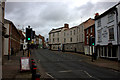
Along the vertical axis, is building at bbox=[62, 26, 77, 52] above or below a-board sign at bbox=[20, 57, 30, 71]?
above

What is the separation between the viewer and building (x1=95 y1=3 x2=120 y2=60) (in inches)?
893

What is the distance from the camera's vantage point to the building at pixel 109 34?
22.7 m

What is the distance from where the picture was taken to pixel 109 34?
2519 centimetres

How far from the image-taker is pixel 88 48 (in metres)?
37.0

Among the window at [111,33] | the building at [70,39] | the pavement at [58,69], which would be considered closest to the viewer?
the pavement at [58,69]

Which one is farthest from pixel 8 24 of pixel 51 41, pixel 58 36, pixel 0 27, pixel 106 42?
pixel 51 41

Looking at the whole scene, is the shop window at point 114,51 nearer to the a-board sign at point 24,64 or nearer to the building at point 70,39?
the a-board sign at point 24,64

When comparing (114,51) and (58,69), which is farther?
(114,51)

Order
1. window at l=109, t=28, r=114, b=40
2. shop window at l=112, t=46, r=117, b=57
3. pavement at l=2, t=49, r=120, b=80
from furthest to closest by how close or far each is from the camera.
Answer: window at l=109, t=28, r=114, b=40 < shop window at l=112, t=46, r=117, b=57 < pavement at l=2, t=49, r=120, b=80

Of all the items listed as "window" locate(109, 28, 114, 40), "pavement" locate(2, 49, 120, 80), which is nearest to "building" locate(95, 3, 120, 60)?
"window" locate(109, 28, 114, 40)

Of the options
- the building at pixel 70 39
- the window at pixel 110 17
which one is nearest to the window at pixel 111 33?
the window at pixel 110 17

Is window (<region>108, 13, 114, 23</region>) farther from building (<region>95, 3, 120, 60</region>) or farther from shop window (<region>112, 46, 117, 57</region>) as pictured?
shop window (<region>112, 46, 117, 57</region>)

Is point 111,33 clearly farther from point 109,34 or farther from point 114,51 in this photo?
point 114,51

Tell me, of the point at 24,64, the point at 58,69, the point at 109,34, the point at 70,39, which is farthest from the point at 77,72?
the point at 70,39
